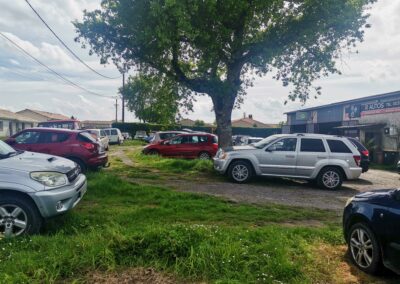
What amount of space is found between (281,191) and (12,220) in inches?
289

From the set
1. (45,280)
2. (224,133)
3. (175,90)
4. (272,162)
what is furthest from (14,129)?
(45,280)

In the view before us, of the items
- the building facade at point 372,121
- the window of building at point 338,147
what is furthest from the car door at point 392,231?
the building facade at point 372,121

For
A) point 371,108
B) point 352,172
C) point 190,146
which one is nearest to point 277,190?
point 352,172

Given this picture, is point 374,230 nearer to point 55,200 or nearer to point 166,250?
point 166,250

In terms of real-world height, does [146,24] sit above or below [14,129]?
above

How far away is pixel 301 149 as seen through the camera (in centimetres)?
1172

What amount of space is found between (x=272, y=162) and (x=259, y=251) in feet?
23.7

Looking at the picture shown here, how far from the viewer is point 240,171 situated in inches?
466

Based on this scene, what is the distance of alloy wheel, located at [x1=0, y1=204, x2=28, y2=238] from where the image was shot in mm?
5223

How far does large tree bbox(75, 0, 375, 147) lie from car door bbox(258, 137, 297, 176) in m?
3.63

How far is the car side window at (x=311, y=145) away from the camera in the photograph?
1172 cm

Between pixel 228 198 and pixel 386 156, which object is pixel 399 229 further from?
pixel 386 156

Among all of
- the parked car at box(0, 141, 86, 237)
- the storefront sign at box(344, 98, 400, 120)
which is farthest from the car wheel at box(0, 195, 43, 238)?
the storefront sign at box(344, 98, 400, 120)

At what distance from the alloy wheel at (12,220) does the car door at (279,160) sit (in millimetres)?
7844
